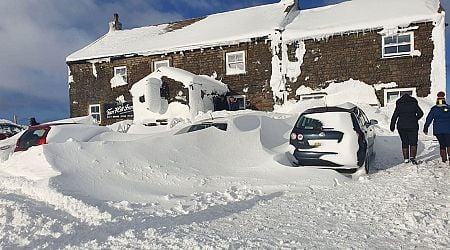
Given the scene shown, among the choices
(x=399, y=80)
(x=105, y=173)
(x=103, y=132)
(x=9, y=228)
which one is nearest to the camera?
(x=9, y=228)

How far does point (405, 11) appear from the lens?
17625mm

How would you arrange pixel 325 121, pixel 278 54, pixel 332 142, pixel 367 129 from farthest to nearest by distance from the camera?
pixel 278 54
pixel 367 129
pixel 325 121
pixel 332 142

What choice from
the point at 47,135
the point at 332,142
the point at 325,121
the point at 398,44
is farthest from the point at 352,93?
the point at 47,135

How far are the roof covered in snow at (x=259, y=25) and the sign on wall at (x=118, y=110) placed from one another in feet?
10.2

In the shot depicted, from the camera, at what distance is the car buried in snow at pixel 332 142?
8016mm

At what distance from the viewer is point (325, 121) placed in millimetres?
8438

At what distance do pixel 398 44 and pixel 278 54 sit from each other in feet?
18.4

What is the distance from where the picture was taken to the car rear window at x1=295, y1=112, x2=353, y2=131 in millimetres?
8281

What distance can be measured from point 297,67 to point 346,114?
11.2m

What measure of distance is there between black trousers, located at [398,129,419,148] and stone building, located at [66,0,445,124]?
924cm

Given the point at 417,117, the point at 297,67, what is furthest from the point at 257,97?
the point at 417,117

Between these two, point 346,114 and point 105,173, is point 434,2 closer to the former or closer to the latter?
point 346,114

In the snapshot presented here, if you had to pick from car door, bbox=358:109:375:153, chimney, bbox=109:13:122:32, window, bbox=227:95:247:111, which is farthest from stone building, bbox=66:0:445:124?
car door, bbox=358:109:375:153

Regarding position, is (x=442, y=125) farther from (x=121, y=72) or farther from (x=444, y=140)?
(x=121, y=72)
